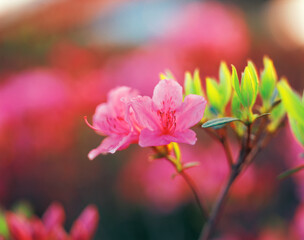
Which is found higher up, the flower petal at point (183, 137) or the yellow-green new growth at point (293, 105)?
the flower petal at point (183, 137)

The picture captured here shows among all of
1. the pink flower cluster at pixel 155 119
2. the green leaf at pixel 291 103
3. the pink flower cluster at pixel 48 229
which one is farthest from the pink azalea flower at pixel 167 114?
the pink flower cluster at pixel 48 229

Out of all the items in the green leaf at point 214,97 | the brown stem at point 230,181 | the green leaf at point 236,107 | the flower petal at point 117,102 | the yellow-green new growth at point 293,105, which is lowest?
the brown stem at point 230,181

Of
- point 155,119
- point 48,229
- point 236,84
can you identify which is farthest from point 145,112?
point 48,229

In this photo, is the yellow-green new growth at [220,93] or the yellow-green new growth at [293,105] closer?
the yellow-green new growth at [293,105]

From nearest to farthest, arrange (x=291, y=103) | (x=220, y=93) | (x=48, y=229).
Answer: (x=291, y=103)
(x=220, y=93)
(x=48, y=229)

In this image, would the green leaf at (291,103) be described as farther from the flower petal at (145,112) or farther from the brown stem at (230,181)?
the flower petal at (145,112)

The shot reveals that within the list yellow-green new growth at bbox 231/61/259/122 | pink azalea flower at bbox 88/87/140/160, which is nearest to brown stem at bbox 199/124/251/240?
yellow-green new growth at bbox 231/61/259/122

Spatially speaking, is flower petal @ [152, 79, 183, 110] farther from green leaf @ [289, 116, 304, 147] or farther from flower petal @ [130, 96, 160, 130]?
green leaf @ [289, 116, 304, 147]

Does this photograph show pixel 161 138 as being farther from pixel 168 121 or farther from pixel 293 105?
pixel 293 105
